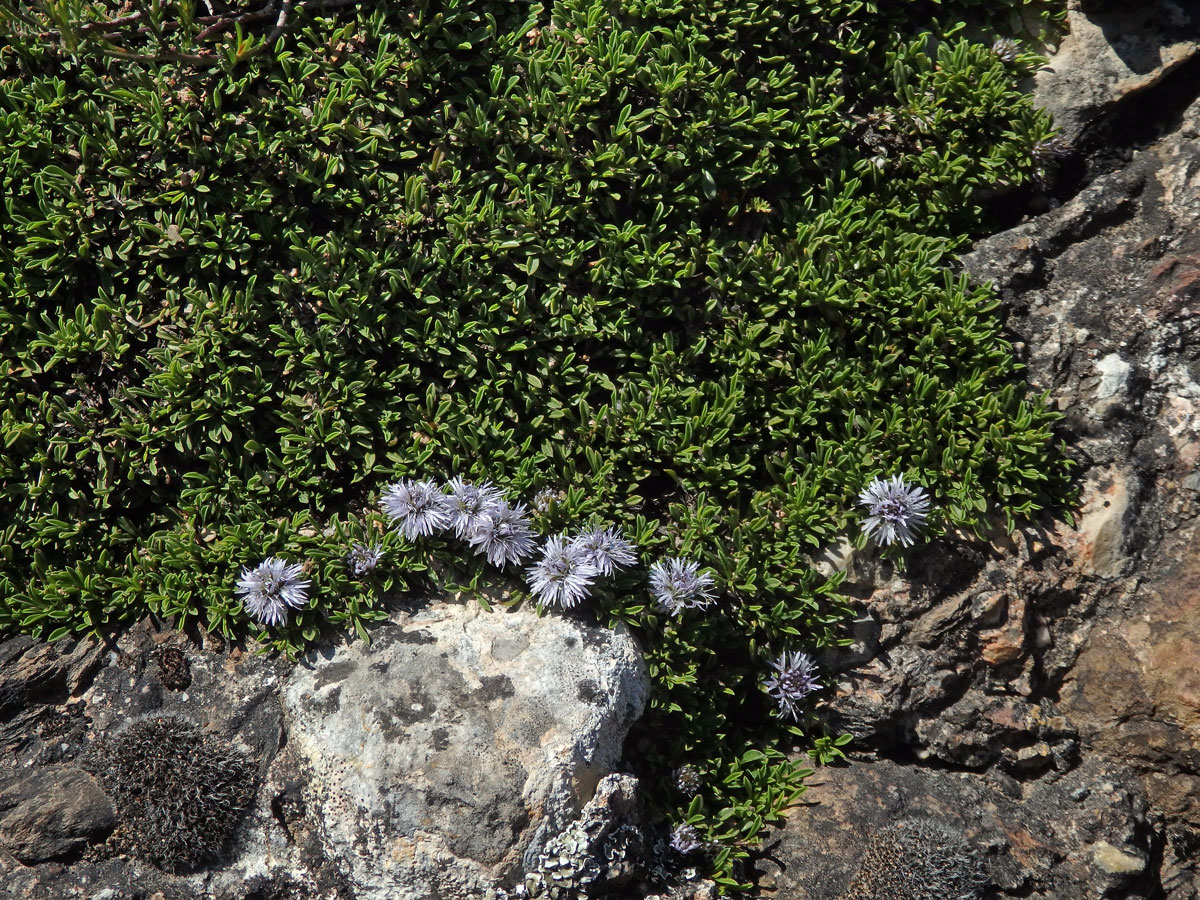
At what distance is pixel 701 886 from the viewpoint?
416cm

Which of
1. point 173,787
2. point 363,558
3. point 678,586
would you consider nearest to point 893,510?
point 678,586

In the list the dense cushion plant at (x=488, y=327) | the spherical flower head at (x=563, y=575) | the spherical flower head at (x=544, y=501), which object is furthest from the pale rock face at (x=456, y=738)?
the spherical flower head at (x=544, y=501)

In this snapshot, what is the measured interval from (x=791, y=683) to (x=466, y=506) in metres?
1.85

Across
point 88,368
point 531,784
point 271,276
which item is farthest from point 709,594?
point 88,368

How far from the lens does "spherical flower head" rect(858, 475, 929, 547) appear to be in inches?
174

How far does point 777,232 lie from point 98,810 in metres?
4.48

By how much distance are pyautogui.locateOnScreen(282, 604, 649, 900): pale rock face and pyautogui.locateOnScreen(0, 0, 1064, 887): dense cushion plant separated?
10.3 inches

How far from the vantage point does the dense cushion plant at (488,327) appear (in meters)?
4.44

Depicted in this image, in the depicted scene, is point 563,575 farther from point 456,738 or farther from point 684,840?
point 684,840

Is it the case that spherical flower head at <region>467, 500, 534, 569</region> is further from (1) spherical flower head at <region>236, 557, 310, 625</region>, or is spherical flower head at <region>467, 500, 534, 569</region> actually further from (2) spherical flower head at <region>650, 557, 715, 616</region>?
(1) spherical flower head at <region>236, 557, 310, 625</region>

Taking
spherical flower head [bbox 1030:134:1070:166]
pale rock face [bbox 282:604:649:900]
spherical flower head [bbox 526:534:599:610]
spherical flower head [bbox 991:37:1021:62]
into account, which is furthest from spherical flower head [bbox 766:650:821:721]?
spherical flower head [bbox 991:37:1021:62]

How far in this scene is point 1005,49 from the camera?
16.7 feet

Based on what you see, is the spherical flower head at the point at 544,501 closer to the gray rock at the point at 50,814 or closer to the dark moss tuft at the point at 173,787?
the dark moss tuft at the point at 173,787

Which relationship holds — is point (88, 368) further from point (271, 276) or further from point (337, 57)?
point (337, 57)
